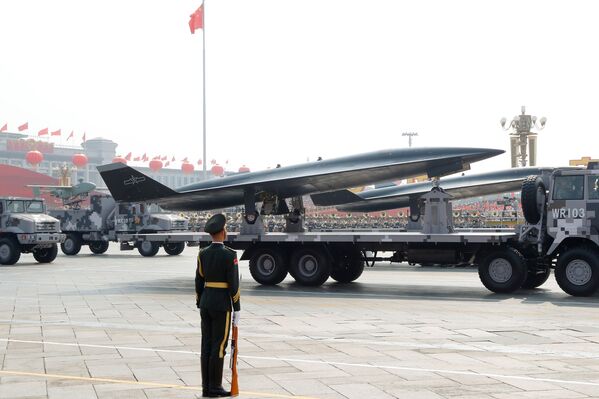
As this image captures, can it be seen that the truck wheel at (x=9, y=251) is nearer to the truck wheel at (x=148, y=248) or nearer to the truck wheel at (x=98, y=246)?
the truck wheel at (x=148, y=248)

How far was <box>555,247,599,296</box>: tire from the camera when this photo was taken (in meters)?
16.2

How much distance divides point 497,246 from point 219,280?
35.6 ft

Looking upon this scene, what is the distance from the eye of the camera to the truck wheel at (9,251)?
96.4ft

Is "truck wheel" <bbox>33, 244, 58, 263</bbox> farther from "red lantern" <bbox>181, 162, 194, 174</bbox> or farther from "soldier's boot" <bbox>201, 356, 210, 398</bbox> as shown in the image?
"red lantern" <bbox>181, 162, 194, 174</bbox>

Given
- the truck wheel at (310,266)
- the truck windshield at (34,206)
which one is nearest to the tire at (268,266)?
the truck wheel at (310,266)

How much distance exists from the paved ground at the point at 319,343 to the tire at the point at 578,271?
1.02 feet

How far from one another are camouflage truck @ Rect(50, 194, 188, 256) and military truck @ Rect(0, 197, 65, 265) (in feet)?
17.4

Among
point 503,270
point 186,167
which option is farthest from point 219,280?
point 186,167

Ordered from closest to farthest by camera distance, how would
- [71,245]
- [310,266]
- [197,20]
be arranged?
1. [310,266]
2. [71,245]
3. [197,20]

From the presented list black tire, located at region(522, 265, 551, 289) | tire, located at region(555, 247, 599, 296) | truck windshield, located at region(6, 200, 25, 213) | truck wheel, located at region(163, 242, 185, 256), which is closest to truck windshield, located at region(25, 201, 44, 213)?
truck windshield, located at region(6, 200, 25, 213)

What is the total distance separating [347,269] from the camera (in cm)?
2092

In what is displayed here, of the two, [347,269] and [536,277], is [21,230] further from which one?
[536,277]

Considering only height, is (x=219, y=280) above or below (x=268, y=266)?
above

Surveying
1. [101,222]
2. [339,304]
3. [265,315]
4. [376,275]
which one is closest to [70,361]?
[265,315]
